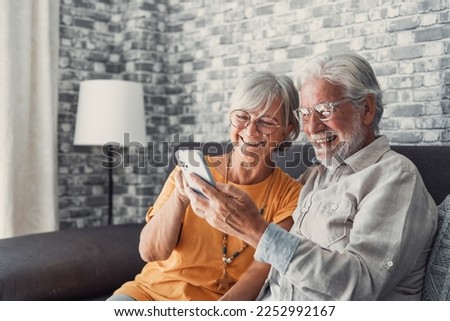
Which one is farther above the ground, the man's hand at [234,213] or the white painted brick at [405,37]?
the white painted brick at [405,37]

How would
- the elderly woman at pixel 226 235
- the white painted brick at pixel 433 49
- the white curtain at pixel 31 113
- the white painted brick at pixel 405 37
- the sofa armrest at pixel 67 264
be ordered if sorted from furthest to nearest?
1. the white curtain at pixel 31 113
2. the white painted brick at pixel 405 37
3. the white painted brick at pixel 433 49
4. the sofa armrest at pixel 67 264
5. the elderly woman at pixel 226 235

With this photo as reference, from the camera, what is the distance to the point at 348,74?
1719 mm

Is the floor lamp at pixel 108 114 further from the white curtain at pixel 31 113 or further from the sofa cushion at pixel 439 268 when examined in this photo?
the sofa cushion at pixel 439 268

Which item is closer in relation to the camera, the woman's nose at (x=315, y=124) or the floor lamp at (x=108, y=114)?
the woman's nose at (x=315, y=124)

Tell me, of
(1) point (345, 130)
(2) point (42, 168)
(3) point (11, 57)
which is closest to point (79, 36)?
(3) point (11, 57)

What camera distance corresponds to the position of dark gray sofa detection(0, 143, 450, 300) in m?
2.03

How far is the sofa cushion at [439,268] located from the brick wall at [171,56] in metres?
1.29

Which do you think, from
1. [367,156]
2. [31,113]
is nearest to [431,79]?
[367,156]

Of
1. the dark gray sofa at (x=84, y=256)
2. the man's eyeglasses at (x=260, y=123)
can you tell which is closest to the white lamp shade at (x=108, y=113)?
the dark gray sofa at (x=84, y=256)

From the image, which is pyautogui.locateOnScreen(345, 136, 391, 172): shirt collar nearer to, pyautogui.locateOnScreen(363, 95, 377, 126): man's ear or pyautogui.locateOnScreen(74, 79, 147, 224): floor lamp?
pyautogui.locateOnScreen(363, 95, 377, 126): man's ear

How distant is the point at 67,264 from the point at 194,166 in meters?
0.84

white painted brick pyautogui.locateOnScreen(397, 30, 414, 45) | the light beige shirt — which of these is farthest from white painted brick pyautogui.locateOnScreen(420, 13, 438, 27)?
the light beige shirt

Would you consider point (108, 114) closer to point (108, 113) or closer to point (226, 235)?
point (108, 113)

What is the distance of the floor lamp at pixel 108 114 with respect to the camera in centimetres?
324
